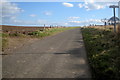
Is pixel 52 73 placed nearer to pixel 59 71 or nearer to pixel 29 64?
pixel 59 71

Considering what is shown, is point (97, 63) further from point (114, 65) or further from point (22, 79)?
point (22, 79)

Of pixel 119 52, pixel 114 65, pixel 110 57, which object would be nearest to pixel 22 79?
pixel 114 65

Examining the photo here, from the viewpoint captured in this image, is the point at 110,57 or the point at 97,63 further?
the point at 110,57

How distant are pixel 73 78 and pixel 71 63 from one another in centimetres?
200

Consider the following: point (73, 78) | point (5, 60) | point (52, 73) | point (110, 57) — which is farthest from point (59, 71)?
point (5, 60)

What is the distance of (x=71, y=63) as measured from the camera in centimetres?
823

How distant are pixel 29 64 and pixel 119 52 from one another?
173 inches

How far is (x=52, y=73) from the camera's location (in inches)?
268

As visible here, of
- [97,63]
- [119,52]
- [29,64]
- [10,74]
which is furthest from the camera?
[119,52]

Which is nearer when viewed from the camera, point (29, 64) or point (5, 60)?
point (29, 64)

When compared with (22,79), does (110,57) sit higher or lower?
higher

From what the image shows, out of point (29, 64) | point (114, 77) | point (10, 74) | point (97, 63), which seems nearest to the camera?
point (114, 77)

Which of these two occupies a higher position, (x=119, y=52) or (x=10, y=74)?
(x=119, y=52)

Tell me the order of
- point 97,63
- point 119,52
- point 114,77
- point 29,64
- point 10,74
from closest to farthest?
point 114,77 < point 10,74 < point 97,63 < point 29,64 < point 119,52
